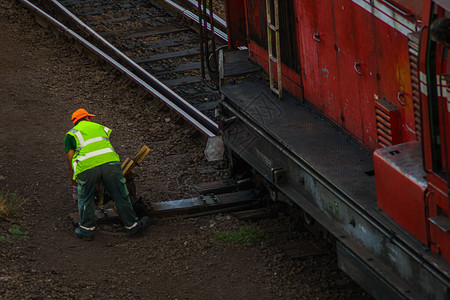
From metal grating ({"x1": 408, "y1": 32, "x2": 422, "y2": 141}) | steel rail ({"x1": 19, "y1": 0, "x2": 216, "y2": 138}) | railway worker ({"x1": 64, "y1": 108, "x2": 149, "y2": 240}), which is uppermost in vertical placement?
metal grating ({"x1": 408, "y1": 32, "x2": 422, "y2": 141})

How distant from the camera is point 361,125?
23.6 feet

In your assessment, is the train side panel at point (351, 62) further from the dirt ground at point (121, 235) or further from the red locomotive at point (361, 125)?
Answer: the dirt ground at point (121, 235)

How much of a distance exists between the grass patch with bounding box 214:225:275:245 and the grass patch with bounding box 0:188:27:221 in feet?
7.19

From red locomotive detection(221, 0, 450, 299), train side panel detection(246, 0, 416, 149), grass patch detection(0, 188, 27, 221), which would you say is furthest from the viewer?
grass patch detection(0, 188, 27, 221)

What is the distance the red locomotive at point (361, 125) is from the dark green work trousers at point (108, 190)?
1.31m

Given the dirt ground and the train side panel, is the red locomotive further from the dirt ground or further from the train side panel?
the dirt ground

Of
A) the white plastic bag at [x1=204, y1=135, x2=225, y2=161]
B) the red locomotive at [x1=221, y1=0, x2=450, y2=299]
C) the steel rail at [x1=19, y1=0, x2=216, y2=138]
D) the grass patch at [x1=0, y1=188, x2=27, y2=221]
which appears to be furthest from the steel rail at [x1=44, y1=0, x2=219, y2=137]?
the grass patch at [x1=0, y1=188, x2=27, y2=221]

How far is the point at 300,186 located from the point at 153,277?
1.59m

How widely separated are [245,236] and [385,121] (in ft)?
7.09

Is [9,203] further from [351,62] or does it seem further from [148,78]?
[351,62]

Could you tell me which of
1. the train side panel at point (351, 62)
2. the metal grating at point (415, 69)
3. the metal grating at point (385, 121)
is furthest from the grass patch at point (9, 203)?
the metal grating at point (415, 69)

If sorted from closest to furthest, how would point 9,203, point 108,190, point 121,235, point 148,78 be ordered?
point 108,190 → point 121,235 → point 9,203 → point 148,78

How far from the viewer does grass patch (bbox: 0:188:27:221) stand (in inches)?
331

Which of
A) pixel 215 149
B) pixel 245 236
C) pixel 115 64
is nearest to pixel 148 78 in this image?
pixel 115 64
